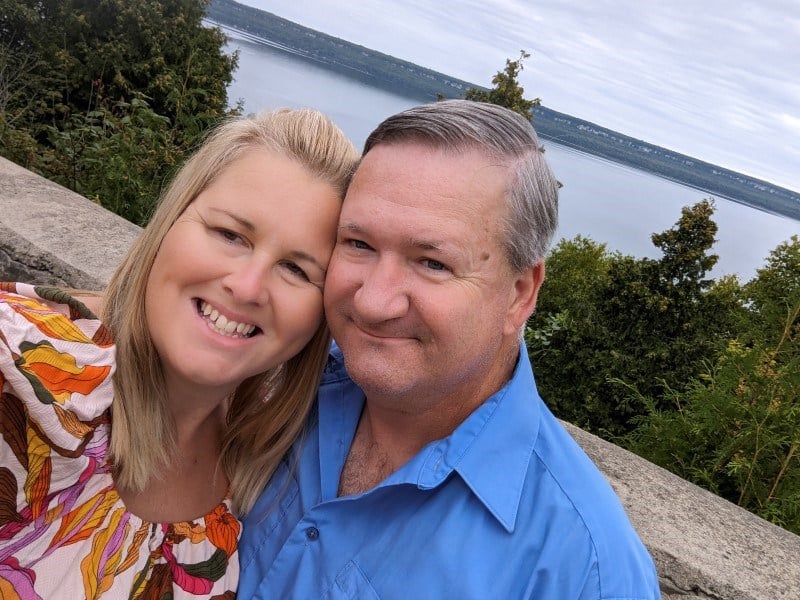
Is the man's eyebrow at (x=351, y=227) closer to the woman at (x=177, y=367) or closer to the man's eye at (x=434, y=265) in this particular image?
the woman at (x=177, y=367)

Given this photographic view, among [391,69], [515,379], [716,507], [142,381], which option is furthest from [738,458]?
[391,69]

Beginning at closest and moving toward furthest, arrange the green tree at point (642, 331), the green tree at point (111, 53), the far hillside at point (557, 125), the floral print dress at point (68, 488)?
the floral print dress at point (68, 488), the green tree at point (642, 331), the green tree at point (111, 53), the far hillside at point (557, 125)

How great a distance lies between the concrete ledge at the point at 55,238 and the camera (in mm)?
2908

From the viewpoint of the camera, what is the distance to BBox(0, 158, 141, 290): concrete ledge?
9.54 feet

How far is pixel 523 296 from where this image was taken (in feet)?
6.23

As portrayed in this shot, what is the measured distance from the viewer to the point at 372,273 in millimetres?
1756

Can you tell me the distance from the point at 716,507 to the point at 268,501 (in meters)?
1.50

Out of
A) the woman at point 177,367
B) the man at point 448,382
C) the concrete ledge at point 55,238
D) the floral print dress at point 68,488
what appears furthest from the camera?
the concrete ledge at point 55,238

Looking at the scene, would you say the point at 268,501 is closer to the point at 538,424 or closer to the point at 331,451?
the point at 331,451

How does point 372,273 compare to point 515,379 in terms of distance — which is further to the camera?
point 515,379

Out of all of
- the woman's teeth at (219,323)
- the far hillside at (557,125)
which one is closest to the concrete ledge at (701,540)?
the woman's teeth at (219,323)

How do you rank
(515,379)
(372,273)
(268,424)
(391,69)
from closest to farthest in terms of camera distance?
(372,273)
(515,379)
(268,424)
(391,69)

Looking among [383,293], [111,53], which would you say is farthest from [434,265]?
[111,53]

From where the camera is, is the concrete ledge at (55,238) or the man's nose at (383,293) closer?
the man's nose at (383,293)
